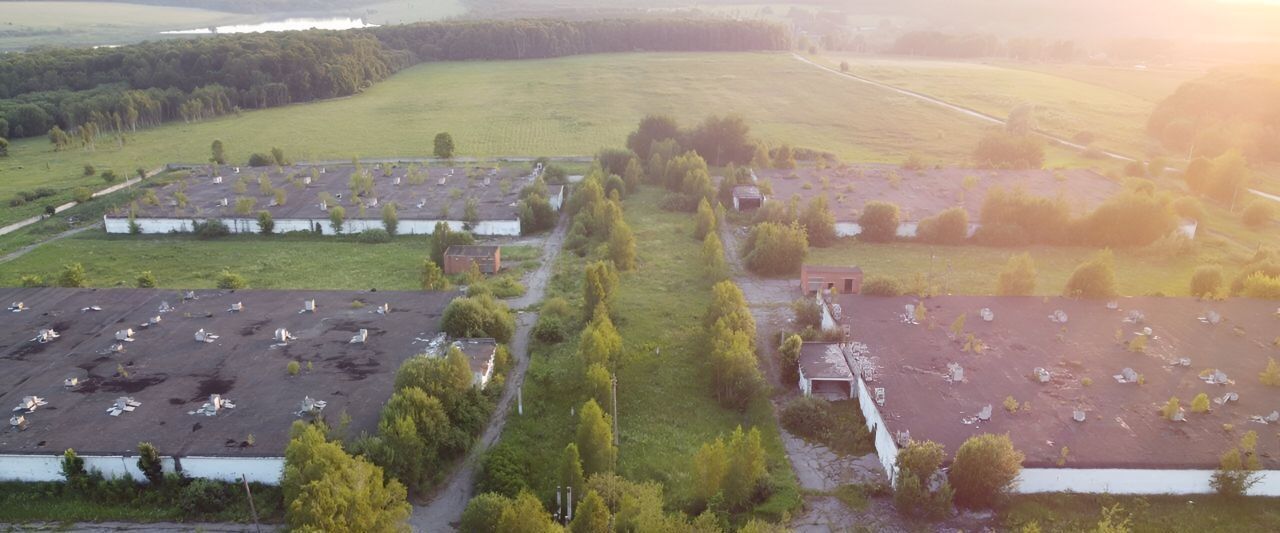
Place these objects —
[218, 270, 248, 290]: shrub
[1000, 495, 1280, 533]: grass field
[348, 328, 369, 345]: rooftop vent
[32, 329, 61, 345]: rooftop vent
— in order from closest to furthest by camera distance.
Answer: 1. [1000, 495, 1280, 533]: grass field
2. [348, 328, 369, 345]: rooftop vent
3. [32, 329, 61, 345]: rooftop vent
4. [218, 270, 248, 290]: shrub

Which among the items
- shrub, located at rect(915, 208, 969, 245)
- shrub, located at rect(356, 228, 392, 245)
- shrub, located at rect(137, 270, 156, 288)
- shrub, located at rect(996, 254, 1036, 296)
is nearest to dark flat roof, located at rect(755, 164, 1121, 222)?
shrub, located at rect(915, 208, 969, 245)

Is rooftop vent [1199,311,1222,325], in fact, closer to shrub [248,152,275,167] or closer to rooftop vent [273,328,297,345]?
rooftop vent [273,328,297,345]

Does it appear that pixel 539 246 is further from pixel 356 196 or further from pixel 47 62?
pixel 47 62

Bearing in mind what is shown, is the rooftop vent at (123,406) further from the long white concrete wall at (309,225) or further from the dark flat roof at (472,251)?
the long white concrete wall at (309,225)

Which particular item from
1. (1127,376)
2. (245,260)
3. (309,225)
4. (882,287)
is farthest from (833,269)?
(245,260)

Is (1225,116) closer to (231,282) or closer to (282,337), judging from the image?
(282,337)

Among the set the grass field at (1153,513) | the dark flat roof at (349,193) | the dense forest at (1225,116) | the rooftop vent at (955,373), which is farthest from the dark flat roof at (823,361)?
the dense forest at (1225,116)
